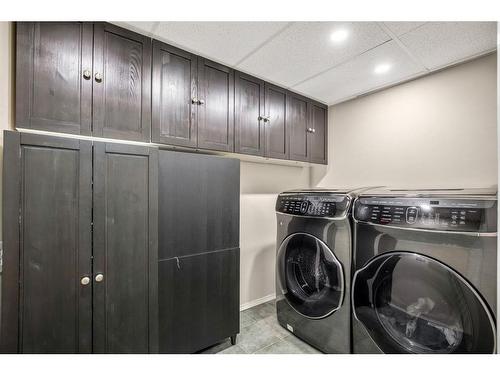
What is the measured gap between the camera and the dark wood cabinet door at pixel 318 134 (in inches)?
103

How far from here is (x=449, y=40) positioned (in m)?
1.51

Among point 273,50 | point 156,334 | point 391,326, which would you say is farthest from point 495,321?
point 273,50

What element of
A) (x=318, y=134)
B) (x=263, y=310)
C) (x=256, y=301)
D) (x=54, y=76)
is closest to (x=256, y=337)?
(x=263, y=310)

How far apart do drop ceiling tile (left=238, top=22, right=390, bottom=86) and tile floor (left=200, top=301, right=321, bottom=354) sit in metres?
2.27

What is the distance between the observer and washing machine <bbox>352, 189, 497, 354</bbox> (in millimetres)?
1082

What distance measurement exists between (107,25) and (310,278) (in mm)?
2276

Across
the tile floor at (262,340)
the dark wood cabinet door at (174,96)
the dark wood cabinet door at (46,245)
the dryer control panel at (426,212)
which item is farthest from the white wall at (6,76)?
the dryer control panel at (426,212)

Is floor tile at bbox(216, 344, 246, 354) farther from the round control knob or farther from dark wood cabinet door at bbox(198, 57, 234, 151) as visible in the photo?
dark wood cabinet door at bbox(198, 57, 234, 151)

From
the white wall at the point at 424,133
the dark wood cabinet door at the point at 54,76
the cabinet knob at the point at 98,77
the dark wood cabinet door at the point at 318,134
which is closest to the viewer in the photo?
the dark wood cabinet door at the point at 54,76

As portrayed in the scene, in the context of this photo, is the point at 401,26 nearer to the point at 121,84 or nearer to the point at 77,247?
the point at 121,84

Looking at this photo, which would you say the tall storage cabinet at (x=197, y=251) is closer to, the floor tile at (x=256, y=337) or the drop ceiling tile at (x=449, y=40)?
the floor tile at (x=256, y=337)

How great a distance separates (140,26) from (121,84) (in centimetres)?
39

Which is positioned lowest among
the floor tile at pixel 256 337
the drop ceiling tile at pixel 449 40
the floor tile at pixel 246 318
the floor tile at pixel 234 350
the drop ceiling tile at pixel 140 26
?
the floor tile at pixel 246 318

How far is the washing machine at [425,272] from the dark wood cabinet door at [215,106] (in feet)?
3.82
